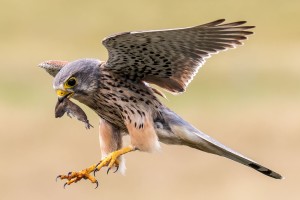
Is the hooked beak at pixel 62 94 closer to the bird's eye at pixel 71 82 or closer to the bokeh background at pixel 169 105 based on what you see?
the bird's eye at pixel 71 82

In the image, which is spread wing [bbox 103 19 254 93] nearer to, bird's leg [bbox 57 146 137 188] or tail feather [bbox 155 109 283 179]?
tail feather [bbox 155 109 283 179]

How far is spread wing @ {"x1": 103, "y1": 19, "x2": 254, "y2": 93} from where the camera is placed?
922 cm

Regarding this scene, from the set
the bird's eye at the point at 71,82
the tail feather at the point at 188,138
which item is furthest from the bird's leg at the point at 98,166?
the bird's eye at the point at 71,82

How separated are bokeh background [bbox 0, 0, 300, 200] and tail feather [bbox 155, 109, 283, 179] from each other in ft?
0.49

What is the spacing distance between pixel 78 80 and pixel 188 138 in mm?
916

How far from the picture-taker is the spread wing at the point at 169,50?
922 cm

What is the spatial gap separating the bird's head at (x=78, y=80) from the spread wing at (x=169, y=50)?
0.16 meters

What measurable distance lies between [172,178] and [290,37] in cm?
1791

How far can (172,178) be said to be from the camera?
17.8 m

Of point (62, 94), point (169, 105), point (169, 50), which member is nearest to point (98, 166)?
point (62, 94)

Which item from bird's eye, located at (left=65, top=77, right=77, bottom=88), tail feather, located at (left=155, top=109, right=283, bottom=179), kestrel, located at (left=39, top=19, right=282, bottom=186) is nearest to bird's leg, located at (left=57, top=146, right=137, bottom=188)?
kestrel, located at (left=39, top=19, right=282, bottom=186)

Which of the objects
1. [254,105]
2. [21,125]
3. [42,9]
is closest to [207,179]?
[21,125]

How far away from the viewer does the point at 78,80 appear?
368 inches

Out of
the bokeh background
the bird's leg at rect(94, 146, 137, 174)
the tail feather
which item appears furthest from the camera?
the bokeh background
